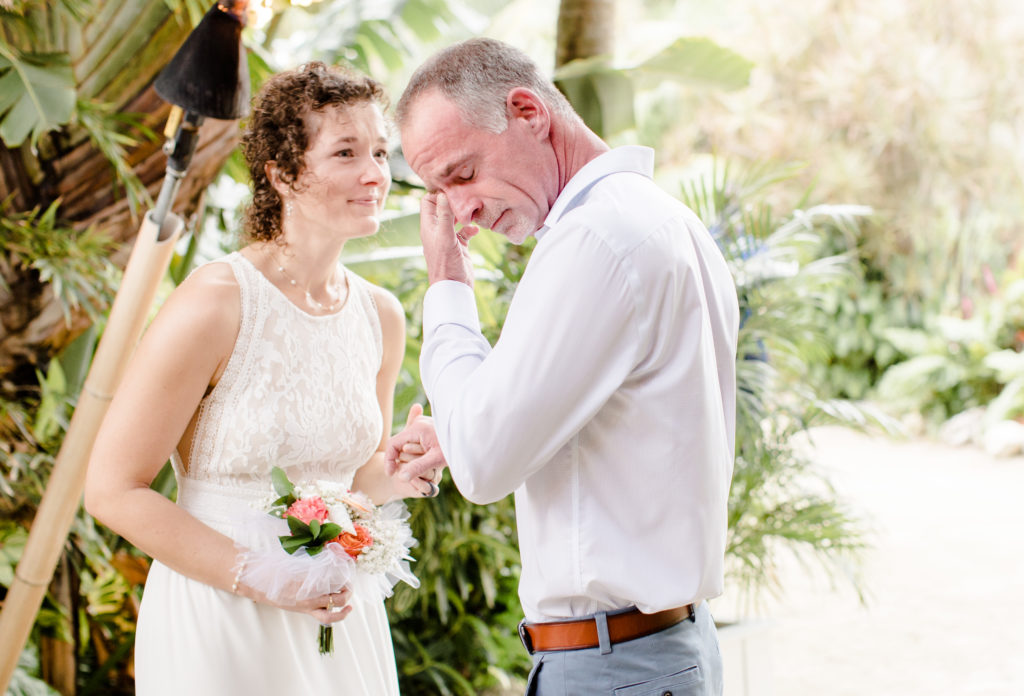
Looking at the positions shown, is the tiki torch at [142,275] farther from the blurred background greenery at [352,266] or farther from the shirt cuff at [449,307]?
the shirt cuff at [449,307]

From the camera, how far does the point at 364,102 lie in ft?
7.00

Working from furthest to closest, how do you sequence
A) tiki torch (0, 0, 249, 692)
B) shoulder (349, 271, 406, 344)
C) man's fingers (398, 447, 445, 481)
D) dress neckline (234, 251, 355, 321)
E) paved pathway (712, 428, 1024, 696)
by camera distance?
paved pathway (712, 428, 1024, 696)
shoulder (349, 271, 406, 344)
tiki torch (0, 0, 249, 692)
dress neckline (234, 251, 355, 321)
man's fingers (398, 447, 445, 481)

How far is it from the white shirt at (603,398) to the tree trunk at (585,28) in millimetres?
3251

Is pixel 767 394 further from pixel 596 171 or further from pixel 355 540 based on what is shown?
pixel 596 171

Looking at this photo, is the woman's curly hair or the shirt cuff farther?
the woman's curly hair

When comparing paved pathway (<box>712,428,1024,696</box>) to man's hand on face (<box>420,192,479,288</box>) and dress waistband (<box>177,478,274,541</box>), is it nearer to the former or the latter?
dress waistband (<box>177,478,274,541</box>)

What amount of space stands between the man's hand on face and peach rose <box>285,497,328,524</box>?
60cm

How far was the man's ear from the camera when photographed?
56.0 inches

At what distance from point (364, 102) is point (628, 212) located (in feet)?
3.46

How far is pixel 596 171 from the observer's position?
1426 mm

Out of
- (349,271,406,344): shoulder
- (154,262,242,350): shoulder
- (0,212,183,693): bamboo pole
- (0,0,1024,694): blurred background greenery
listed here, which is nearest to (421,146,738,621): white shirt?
A: (154,262,242,350): shoulder

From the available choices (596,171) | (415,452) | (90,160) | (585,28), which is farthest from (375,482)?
(585,28)

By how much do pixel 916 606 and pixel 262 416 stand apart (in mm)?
5796

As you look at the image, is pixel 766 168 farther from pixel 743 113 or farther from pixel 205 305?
pixel 743 113
